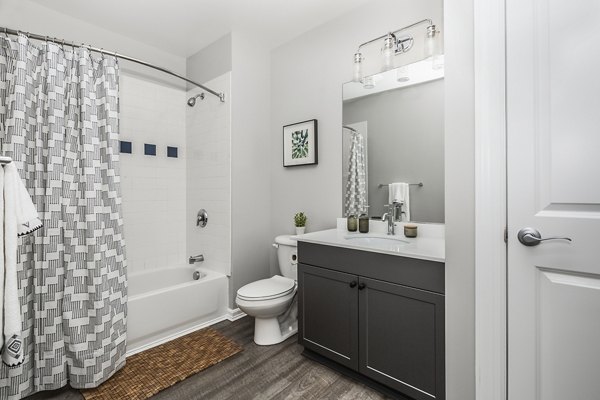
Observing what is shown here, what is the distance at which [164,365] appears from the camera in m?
1.82

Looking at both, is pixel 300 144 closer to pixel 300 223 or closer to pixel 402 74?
pixel 300 223

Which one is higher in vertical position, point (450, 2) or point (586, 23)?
point (450, 2)

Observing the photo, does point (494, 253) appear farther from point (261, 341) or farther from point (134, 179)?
point (134, 179)

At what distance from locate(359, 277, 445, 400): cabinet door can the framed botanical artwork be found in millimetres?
1259

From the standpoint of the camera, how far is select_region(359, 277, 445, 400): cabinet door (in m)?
1.30

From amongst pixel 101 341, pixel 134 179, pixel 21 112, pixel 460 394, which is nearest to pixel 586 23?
pixel 460 394

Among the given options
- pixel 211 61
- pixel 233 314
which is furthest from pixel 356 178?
pixel 211 61

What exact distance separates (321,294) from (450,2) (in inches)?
65.4

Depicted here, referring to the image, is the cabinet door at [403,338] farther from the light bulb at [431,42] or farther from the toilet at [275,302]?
the light bulb at [431,42]

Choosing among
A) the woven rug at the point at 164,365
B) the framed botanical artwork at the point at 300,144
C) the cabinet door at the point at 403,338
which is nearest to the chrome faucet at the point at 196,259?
the woven rug at the point at 164,365

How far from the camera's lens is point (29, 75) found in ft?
5.14

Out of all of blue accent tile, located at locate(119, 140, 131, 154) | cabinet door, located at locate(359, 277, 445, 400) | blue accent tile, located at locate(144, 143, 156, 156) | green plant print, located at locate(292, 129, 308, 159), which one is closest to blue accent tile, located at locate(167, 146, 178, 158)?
blue accent tile, located at locate(144, 143, 156, 156)

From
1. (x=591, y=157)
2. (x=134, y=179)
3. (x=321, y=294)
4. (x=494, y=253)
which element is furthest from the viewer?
(x=134, y=179)

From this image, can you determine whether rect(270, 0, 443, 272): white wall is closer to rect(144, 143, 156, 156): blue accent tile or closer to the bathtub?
the bathtub
